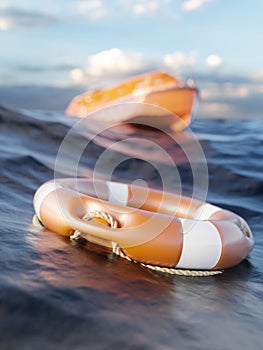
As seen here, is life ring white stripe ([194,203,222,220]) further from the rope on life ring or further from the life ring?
the rope on life ring

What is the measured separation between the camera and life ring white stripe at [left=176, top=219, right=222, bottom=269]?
2590 mm

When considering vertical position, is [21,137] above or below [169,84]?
below

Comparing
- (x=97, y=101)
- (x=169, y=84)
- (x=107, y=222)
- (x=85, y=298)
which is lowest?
(x=85, y=298)

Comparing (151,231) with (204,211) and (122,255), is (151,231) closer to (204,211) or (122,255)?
(122,255)

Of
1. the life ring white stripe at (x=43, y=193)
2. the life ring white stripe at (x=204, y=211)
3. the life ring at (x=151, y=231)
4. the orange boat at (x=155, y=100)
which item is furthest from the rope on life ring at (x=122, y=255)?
the orange boat at (x=155, y=100)

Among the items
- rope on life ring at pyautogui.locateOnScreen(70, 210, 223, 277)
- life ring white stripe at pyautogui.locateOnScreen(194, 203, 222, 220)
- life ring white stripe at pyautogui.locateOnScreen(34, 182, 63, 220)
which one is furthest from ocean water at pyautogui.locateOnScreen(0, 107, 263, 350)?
life ring white stripe at pyautogui.locateOnScreen(194, 203, 222, 220)

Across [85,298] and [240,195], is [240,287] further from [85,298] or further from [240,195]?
[240,195]

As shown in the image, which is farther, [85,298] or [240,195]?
[240,195]

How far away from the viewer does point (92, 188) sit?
3.23 m

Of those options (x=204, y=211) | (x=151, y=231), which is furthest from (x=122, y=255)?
(x=204, y=211)

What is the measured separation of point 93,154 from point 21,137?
1464 mm

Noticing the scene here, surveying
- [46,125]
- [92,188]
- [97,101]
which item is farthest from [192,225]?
[97,101]

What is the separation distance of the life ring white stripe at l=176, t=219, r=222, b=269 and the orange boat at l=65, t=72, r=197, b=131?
32.2ft

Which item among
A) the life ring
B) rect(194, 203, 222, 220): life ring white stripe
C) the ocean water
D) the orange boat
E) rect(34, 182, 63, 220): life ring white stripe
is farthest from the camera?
the orange boat
